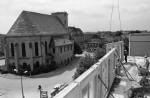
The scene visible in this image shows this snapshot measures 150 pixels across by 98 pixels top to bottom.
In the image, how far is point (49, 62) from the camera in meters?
44.0

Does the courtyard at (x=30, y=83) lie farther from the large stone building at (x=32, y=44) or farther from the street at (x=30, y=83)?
the large stone building at (x=32, y=44)

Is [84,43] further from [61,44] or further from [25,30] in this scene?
[25,30]

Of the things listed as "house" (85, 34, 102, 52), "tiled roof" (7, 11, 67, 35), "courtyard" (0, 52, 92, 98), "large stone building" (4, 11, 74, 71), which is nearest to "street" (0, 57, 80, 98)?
"courtyard" (0, 52, 92, 98)

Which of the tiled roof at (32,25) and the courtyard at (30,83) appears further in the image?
the tiled roof at (32,25)

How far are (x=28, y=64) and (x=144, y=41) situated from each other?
2778 centimetres

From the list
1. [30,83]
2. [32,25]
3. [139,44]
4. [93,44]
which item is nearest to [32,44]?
[32,25]

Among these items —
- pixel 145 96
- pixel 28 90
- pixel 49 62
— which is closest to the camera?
pixel 145 96

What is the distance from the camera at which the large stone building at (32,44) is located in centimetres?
3922

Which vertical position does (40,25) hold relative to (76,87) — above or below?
above

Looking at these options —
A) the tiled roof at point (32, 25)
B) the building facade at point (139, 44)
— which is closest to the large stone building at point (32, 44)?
the tiled roof at point (32, 25)

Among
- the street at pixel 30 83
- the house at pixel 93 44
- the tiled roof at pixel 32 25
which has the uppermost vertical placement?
the tiled roof at pixel 32 25

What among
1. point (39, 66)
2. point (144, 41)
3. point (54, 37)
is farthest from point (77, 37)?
point (144, 41)

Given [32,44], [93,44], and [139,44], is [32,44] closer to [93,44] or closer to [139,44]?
[139,44]

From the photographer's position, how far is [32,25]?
136 feet
